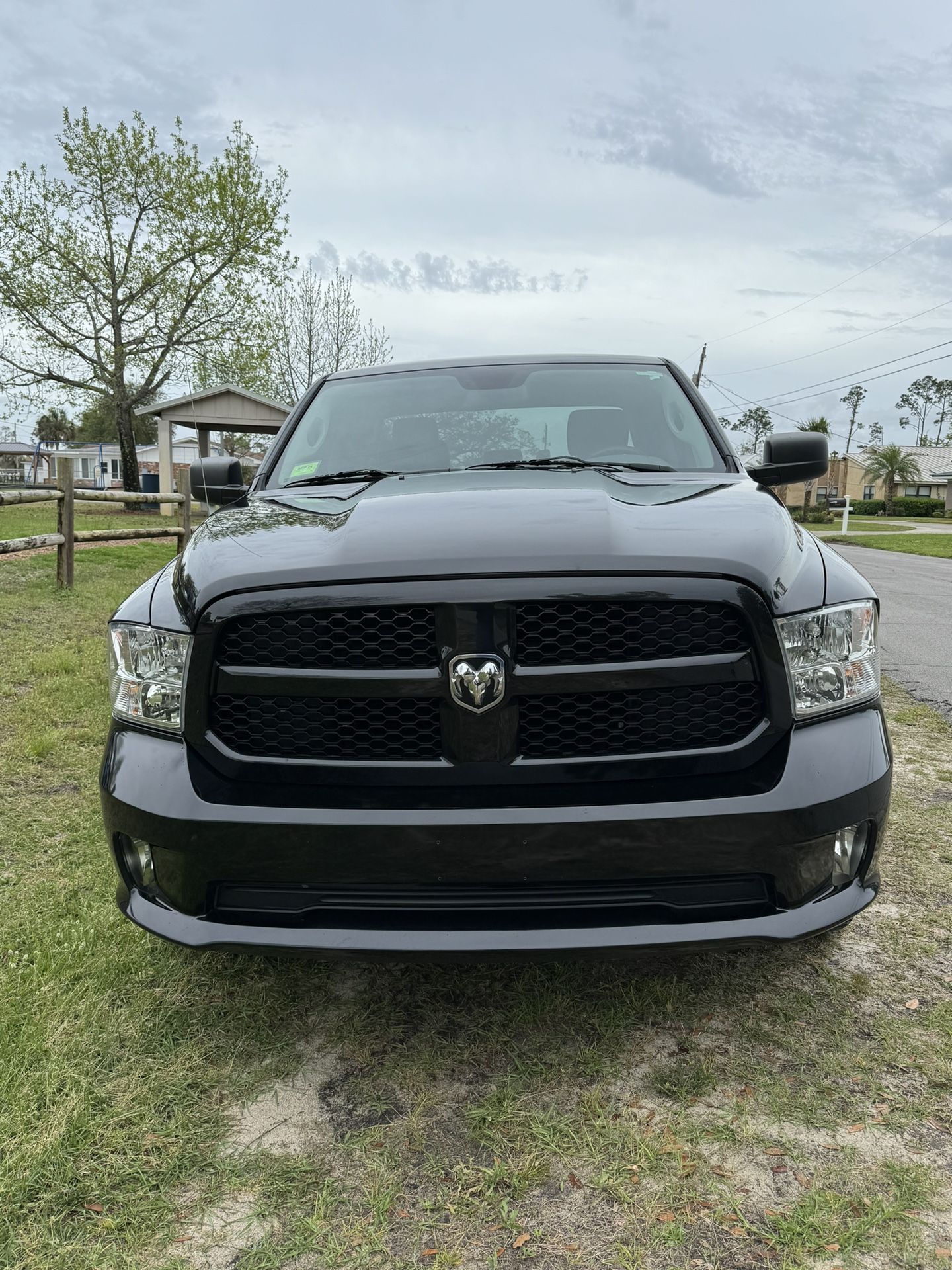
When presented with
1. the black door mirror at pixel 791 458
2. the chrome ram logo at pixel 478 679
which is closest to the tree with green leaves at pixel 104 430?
the black door mirror at pixel 791 458

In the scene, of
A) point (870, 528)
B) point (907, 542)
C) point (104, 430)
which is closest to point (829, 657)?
point (907, 542)

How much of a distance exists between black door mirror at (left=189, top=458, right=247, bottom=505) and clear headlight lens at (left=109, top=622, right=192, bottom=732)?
1302 mm

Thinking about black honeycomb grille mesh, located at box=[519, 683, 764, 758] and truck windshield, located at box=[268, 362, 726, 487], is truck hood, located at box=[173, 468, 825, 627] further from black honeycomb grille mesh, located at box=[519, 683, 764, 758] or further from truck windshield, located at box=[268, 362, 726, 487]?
truck windshield, located at box=[268, 362, 726, 487]

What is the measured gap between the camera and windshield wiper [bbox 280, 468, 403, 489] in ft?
9.96

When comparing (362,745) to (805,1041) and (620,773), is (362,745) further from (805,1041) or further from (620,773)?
(805,1041)

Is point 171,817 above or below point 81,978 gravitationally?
above

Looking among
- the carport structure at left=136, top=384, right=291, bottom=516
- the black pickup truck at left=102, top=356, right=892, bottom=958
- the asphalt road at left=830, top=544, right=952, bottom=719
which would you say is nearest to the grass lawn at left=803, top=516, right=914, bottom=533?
the asphalt road at left=830, top=544, right=952, bottom=719

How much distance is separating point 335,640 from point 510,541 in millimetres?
430

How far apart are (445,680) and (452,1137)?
96cm

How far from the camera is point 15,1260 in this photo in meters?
1.60

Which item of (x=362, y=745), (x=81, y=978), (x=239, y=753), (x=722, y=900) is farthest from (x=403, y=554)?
(x=81, y=978)

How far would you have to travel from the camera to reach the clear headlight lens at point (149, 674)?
Answer: 209cm

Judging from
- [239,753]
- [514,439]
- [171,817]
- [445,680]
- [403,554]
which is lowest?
[171,817]

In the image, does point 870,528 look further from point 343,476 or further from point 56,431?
point 56,431
